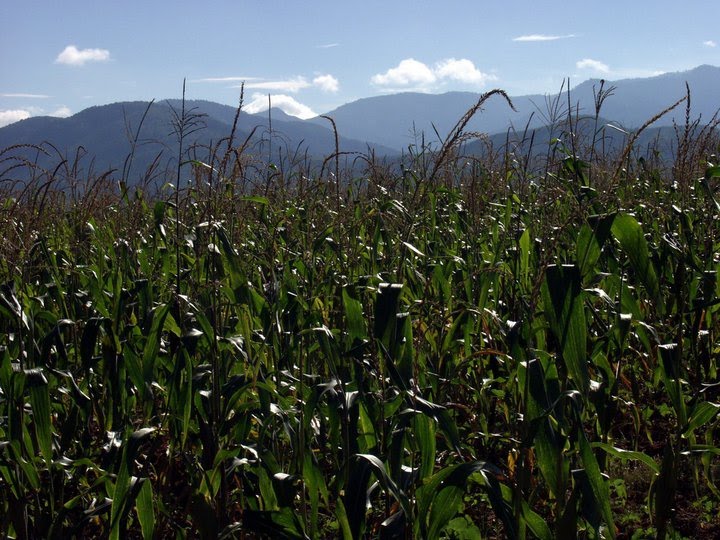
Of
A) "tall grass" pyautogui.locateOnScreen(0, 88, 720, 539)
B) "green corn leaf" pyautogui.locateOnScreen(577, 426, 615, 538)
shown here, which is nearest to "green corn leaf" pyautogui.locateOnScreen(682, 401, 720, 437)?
"tall grass" pyautogui.locateOnScreen(0, 88, 720, 539)

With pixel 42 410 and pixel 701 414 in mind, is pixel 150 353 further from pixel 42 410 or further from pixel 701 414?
pixel 701 414

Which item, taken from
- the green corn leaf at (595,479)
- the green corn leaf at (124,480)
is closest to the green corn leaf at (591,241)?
the green corn leaf at (595,479)

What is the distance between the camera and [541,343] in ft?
10.3

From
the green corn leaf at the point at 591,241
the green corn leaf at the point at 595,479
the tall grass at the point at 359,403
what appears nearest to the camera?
the green corn leaf at the point at 595,479

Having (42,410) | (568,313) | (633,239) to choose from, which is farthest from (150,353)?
(633,239)

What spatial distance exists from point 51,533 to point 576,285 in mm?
1891

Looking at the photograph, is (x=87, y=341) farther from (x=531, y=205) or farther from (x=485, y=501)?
(x=531, y=205)

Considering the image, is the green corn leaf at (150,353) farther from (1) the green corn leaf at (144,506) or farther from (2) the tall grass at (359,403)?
(1) the green corn leaf at (144,506)

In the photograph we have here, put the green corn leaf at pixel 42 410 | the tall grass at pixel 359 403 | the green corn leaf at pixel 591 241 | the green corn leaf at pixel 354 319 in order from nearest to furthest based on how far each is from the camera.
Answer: the tall grass at pixel 359 403
the green corn leaf at pixel 591 241
the green corn leaf at pixel 42 410
the green corn leaf at pixel 354 319

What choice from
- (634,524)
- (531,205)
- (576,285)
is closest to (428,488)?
(576,285)

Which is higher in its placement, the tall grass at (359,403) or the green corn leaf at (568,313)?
the green corn leaf at (568,313)

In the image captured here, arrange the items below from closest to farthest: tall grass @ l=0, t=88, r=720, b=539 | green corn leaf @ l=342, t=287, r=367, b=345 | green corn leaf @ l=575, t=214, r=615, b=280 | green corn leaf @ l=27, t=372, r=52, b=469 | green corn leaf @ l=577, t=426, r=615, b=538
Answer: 1. green corn leaf @ l=577, t=426, r=615, b=538
2. tall grass @ l=0, t=88, r=720, b=539
3. green corn leaf @ l=575, t=214, r=615, b=280
4. green corn leaf @ l=27, t=372, r=52, b=469
5. green corn leaf @ l=342, t=287, r=367, b=345

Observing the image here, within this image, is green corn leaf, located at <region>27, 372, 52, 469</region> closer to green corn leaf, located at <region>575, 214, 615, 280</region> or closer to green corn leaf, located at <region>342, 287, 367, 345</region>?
green corn leaf, located at <region>342, 287, 367, 345</region>

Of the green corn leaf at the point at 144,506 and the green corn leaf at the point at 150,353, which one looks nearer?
the green corn leaf at the point at 144,506
